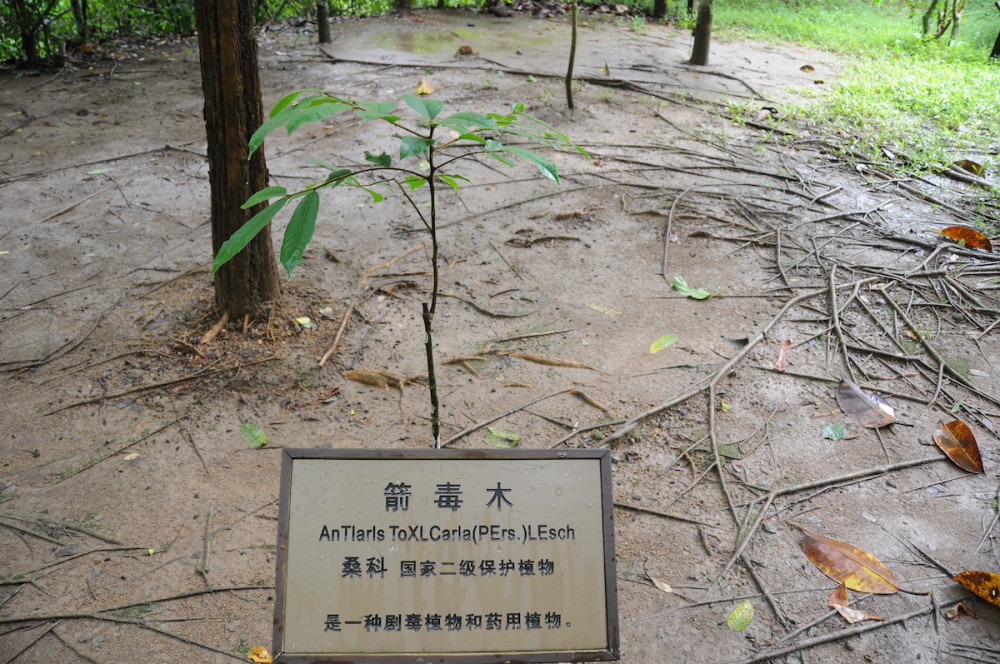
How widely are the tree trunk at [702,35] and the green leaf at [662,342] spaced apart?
17.4 feet

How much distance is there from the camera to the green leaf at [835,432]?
108 inches

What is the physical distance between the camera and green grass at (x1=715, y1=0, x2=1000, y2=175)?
18.1 ft

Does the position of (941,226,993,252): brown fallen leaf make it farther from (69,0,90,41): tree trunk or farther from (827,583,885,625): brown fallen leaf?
(69,0,90,41): tree trunk

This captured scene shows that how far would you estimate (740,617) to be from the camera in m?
2.06

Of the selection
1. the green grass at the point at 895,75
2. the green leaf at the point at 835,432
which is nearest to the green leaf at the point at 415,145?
the green leaf at the point at 835,432

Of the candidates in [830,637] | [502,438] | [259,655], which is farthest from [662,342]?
[259,655]

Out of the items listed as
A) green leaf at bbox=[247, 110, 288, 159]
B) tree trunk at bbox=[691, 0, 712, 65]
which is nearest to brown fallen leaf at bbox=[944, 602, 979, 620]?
green leaf at bbox=[247, 110, 288, 159]

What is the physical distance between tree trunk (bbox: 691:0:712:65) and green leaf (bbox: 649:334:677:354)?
5290 millimetres

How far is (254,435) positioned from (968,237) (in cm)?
387

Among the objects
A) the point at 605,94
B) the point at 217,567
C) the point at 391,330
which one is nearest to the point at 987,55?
the point at 605,94

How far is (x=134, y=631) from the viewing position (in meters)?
1.97

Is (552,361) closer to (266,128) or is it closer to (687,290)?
(687,290)

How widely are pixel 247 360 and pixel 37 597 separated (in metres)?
1.19

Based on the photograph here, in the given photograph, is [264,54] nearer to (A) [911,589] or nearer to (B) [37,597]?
(B) [37,597]
